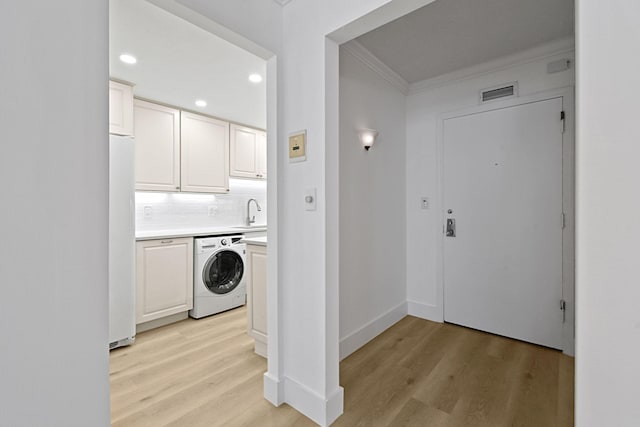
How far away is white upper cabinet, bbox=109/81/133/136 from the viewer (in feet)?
8.43

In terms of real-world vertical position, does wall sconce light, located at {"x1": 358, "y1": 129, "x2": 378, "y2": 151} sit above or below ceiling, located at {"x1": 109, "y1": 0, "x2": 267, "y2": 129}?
below

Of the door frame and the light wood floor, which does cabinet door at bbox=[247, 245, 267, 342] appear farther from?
the door frame

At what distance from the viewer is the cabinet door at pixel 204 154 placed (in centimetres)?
346

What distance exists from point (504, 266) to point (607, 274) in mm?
1971

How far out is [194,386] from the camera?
192 centimetres

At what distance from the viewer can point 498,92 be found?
262 centimetres

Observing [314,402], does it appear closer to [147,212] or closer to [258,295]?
[258,295]

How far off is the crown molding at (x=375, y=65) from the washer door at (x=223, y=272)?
8.34ft

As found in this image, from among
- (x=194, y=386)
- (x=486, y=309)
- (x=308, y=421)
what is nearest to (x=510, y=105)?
(x=486, y=309)

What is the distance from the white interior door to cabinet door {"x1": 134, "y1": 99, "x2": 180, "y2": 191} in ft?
10.1

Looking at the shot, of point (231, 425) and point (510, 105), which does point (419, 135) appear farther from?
point (231, 425)

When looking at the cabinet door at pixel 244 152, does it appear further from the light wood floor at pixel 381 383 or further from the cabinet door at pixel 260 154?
the light wood floor at pixel 381 383

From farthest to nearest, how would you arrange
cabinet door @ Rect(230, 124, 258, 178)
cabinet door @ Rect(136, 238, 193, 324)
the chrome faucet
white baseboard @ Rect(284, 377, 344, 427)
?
the chrome faucet, cabinet door @ Rect(230, 124, 258, 178), cabinet door @ Rect(136, 238, 193, 324), white baseboard @ Rect(284, 377, 344, 427)

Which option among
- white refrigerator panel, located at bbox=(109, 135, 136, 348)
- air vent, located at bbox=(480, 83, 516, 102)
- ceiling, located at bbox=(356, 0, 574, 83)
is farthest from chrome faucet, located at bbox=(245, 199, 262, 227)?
air vent, located at bbox=(480, 83, 516, 102)
